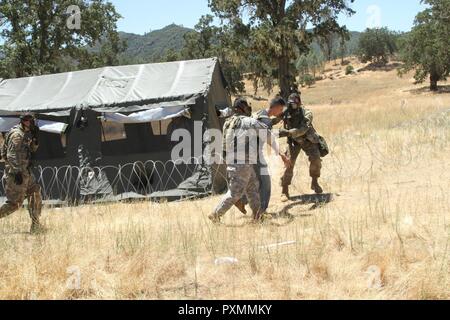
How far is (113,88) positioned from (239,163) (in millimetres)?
5389

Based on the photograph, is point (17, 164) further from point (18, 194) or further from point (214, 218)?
point (214, 218)

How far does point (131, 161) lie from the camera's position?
34.5 feet

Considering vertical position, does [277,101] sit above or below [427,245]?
above

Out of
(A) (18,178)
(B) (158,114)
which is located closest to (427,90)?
(B) (158,114)

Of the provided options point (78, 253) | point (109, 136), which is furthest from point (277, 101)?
point (109, 136)

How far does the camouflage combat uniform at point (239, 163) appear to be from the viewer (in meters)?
6.54

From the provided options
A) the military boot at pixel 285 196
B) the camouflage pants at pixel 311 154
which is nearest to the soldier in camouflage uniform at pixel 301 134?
the camouflage pants at pixel 311 154

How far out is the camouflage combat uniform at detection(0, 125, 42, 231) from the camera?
22.8ft

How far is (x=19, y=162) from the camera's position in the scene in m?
6.95

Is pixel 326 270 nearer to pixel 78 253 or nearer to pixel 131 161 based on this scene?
pixel 78 253

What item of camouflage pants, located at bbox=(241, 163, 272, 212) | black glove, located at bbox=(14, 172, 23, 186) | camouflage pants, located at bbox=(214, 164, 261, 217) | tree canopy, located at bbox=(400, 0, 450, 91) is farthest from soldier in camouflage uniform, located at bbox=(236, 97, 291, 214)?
tree canopy, located at bbox=(400, 0, 450, 91)

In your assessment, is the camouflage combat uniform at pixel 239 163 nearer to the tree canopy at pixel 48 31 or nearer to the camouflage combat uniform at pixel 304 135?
the camouflage combat uniform at pixel 304 135

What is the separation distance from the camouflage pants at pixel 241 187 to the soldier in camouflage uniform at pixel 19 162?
268 centimetres

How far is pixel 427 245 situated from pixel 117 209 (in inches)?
230
